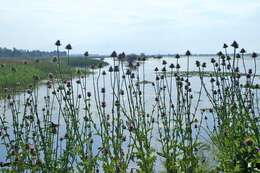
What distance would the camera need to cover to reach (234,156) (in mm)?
4469

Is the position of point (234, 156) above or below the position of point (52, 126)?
below

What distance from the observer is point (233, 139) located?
462 centimetres

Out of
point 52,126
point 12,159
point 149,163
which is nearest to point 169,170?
point 149,163

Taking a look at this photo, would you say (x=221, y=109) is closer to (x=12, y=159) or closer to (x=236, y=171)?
(x=236, y=171)

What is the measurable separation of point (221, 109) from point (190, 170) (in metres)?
0.88

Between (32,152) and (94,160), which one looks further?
(32,152)

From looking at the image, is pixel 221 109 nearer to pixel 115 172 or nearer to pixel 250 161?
pixel 250 161

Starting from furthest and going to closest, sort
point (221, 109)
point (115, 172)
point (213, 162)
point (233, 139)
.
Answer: point (213, 162) < point (221, 109) < point (233, 139) < point (115, 172)

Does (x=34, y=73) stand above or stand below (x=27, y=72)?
above

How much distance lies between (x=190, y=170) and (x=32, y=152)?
1576 millimetres

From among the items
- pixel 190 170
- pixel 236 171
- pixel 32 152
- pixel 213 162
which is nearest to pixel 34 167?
pixel 32 152

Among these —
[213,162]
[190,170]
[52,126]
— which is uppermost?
[52,126]

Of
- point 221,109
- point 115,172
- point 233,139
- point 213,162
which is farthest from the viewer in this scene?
point 213,162

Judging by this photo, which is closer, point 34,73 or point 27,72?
point 34,73
